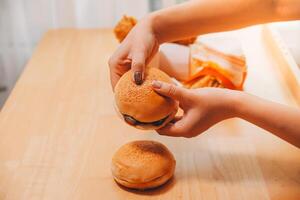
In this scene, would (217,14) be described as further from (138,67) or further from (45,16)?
(45,16)

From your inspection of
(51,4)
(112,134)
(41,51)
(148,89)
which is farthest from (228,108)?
(51,4)

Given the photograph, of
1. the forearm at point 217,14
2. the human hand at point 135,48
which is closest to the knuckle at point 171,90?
the human hand at point 135,48

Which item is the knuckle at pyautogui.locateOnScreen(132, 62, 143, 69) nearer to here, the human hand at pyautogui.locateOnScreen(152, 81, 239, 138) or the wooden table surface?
the human hand at pyautogui.locateOnScreen(152, 81, 239, 138)

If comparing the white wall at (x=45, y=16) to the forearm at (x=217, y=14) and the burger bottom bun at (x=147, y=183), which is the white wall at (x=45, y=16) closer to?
the forearm at (x=217, y=14)

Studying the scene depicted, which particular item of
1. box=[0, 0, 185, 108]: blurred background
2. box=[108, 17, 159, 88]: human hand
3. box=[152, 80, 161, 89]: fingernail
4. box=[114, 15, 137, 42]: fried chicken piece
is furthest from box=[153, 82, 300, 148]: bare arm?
box=[0, 0, 185, 108]: blurred background

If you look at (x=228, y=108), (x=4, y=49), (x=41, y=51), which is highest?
(x=228, y=108)

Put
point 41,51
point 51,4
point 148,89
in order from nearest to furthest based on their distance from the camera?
point 148,89 → point 41,51 → point 51,4

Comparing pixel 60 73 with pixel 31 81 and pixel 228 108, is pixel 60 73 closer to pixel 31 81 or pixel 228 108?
pixel 31 81

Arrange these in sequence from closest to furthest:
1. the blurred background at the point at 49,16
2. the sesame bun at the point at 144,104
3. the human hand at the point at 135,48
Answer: the sesame bun at the point at 144,104 < the human hand at the point at 135,48 < the blurred background at the point at 49,16

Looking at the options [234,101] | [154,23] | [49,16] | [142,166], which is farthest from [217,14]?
[49,16]
